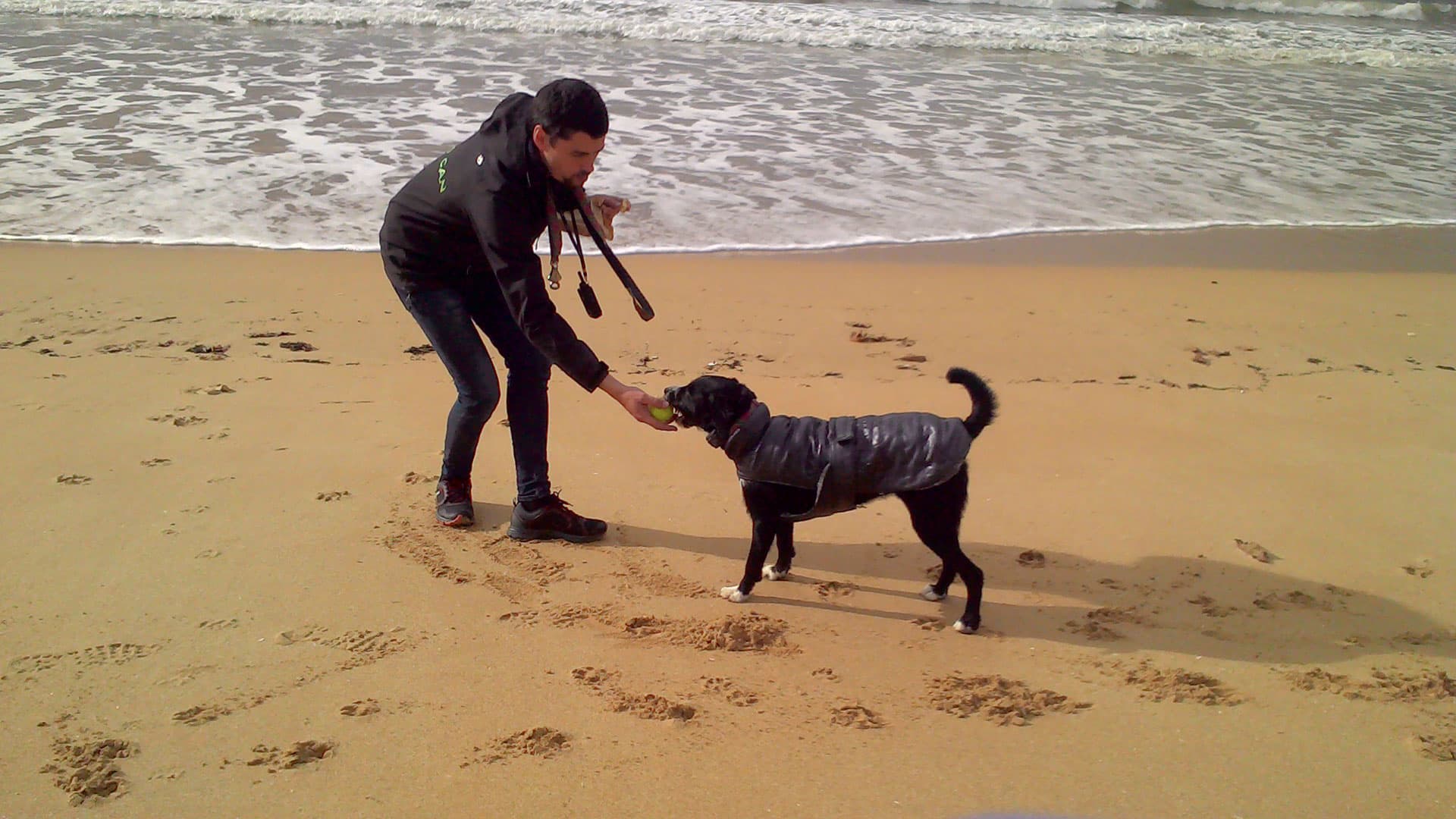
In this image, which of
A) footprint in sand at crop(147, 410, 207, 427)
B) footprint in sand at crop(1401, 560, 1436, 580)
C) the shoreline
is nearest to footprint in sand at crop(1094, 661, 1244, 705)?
footprint in sand at crop(1401, 560, 1436, 580)

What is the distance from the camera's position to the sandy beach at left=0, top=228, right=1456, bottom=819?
2703 millimetres

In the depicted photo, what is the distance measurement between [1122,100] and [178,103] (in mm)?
9704

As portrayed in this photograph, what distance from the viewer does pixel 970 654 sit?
333cm

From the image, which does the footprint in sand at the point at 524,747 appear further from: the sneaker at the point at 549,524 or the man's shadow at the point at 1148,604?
the sneaker at the point at 549,524

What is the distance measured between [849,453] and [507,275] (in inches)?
47.4

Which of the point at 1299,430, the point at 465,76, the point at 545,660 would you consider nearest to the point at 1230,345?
the point at 1299,430

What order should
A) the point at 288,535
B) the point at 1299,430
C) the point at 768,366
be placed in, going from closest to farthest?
the point at 288,535 → the point at 1299,430 → the point at 768,366

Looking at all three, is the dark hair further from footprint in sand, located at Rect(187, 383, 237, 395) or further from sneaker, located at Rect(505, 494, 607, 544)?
footprint in sand, located at Rect(187, 383, 237, 395)

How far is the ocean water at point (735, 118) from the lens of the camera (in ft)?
25.6

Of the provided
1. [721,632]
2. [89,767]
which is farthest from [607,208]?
[89,767]

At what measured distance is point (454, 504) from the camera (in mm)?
4047

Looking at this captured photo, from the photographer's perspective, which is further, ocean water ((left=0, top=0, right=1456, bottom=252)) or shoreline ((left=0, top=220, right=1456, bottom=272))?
ocean water ((left=0, top=0, right=1456, bottom=252))

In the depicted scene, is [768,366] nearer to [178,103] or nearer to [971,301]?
[971,301]

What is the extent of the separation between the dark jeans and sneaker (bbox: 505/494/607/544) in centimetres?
5
